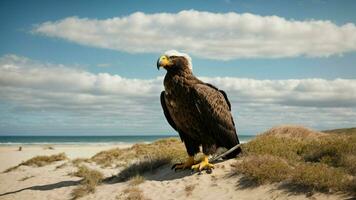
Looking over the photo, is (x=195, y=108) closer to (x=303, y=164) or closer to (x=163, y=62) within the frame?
(x=163, y=62)

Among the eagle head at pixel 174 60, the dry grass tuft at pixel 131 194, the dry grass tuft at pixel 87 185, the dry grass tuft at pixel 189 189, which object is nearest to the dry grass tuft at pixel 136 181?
the dry grass tuft at pixel 131 194

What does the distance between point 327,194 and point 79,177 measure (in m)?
8.57

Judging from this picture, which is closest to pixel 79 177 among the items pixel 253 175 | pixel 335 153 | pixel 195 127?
pixel 195 127

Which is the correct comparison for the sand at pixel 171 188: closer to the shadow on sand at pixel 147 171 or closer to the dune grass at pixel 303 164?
the shadow on sand at pixel 147 171

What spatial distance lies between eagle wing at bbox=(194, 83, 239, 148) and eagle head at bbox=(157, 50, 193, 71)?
614 millimetres

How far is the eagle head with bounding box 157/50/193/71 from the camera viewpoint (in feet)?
30.5

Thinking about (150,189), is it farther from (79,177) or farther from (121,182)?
(79,177)

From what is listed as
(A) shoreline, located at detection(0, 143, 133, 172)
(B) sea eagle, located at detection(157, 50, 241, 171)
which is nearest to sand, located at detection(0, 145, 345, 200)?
(B) sea eagle, located at detection(157, 50, 241, 171)

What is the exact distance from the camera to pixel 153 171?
38.1ft

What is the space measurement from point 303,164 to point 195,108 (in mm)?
2633

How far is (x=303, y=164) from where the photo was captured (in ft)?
29.1

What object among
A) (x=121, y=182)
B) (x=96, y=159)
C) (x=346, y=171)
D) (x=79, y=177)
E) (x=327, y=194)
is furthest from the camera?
(x=96, y=159)

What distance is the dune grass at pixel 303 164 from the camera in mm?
7473

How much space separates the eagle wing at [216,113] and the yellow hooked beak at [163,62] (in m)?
0.82
